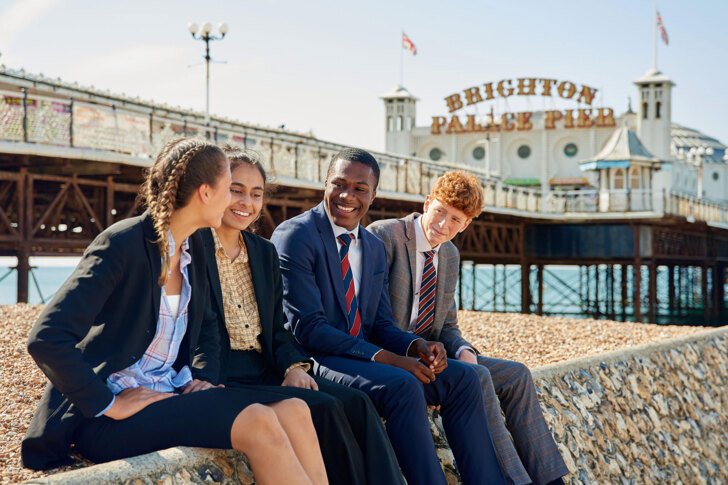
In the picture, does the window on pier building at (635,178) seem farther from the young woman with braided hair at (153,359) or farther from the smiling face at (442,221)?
the young woman with braided hair at (153,359)

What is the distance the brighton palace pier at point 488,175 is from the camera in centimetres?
1703

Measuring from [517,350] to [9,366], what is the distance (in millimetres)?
5578

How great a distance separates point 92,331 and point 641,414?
240 inches

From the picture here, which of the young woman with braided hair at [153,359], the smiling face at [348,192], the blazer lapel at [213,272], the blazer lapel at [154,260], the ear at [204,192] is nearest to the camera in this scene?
the young woman with braided hair at [153,359]

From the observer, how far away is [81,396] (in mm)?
3764

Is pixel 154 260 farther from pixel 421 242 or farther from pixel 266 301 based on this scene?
pixel 421 242

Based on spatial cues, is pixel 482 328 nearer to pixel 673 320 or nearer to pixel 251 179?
pixel 251 179

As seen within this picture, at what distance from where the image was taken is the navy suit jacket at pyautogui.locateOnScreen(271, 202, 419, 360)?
16.6 feet

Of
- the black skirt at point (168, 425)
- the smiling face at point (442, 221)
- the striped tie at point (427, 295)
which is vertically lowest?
the black skirt at point (168, 425)

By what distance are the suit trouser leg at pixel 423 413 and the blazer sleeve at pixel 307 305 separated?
3.2 inches

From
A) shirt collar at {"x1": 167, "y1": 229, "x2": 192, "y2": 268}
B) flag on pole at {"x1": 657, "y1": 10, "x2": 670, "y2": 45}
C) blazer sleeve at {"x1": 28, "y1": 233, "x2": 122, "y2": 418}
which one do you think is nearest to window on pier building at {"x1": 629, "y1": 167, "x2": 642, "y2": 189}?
flag on pole at {"x1": 657, "y1": 10, "x2": 670, "y2": 45}

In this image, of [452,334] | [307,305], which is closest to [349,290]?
[307,305]

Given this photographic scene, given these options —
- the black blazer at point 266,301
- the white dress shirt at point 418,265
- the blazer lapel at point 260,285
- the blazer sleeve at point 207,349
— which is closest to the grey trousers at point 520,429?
the white dress shirt at point 418,265

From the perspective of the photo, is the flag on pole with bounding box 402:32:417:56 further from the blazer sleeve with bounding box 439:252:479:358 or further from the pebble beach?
the blazer sleeve with bounding box 439:252:479:358
